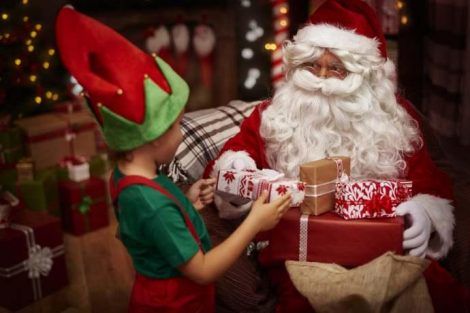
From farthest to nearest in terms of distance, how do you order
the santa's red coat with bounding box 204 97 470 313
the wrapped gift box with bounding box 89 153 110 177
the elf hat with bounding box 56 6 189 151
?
the wrapped gift box with bounding box 89 153 110 177, the santa's red coat with bounding box 204 97 470 313, the elf hat with bounding box 56 6 189 151

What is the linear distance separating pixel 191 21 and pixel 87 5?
1.05 metres

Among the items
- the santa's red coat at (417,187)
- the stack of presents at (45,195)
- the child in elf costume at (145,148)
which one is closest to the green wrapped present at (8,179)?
the stack of presents at (45,195)

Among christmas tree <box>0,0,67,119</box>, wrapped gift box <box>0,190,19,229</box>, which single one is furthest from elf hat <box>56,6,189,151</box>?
christmas tree <box>0,0,67,119</box>

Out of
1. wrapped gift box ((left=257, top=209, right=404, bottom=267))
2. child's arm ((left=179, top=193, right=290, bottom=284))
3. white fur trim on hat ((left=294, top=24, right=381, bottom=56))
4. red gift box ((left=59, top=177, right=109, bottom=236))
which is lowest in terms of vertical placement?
red gift box ((left=59, top=177, right=109, bottom=236))

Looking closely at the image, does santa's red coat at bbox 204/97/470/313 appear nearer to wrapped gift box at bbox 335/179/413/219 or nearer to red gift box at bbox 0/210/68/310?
wrapped gift box at bbox 335/179/413/219

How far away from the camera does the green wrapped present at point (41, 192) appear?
3363mm

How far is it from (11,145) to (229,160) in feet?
6.98

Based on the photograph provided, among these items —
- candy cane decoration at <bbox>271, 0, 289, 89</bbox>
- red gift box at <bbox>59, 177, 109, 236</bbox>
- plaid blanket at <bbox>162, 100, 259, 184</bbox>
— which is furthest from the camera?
candy cane decoration at <bbox>271, 0, 289, 89</bbox>

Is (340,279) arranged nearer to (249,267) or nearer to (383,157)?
(249,267)

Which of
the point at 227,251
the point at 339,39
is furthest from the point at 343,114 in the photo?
the point at 227,251

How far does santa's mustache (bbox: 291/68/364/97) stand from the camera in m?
1.98

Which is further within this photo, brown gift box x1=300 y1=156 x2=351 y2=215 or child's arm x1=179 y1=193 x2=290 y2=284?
brown gift box x1=300 y1=156 x2=351 y2=215

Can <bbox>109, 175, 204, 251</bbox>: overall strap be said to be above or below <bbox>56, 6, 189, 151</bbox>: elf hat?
below

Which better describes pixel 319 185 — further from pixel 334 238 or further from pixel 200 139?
pixel 200 139
